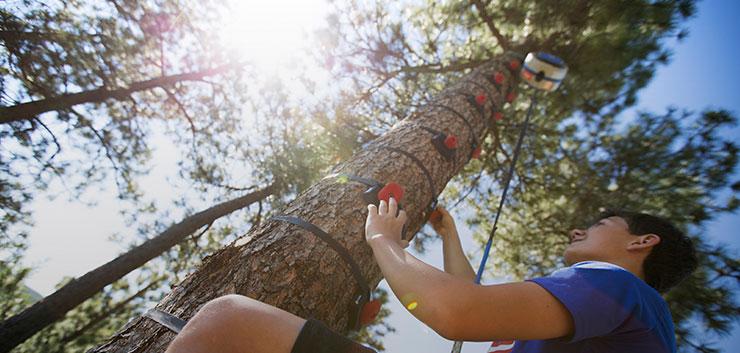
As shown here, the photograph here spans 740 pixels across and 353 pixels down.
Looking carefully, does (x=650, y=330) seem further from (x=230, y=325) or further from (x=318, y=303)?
(x=230, y=325)

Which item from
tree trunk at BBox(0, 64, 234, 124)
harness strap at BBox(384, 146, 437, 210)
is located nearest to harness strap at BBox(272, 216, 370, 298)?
harness strap at BBox(384, 146, 437, 210)

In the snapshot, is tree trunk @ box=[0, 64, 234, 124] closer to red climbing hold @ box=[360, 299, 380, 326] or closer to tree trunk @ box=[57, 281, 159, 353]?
tree trunk @ box=[57, 281, 159, 353]

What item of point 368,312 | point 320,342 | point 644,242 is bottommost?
point 644,242

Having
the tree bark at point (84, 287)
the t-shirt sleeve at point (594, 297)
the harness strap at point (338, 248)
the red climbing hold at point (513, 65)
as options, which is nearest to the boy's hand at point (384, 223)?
the harness strap at point (338, 248)

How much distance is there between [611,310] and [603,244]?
67 cm

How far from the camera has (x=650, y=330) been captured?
2.99ft

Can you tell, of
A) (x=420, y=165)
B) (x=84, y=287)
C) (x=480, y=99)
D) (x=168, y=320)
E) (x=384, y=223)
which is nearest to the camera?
(x=168, y=320)

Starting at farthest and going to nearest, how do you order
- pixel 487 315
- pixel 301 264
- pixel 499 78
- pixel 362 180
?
pixel 499 78 < pixel 362 180 < pixel 301 264 < pixel 487 315

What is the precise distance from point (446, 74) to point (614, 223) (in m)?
4.29

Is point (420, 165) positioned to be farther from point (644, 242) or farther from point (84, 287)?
point (84, 287)

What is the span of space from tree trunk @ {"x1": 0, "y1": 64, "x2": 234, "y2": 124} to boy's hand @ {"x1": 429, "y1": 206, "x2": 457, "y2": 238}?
496cm

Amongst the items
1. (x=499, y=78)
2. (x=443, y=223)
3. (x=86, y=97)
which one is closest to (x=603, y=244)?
(x=443, y=223)

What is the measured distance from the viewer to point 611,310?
0.84 meters

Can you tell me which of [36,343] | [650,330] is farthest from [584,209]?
[36,343]
